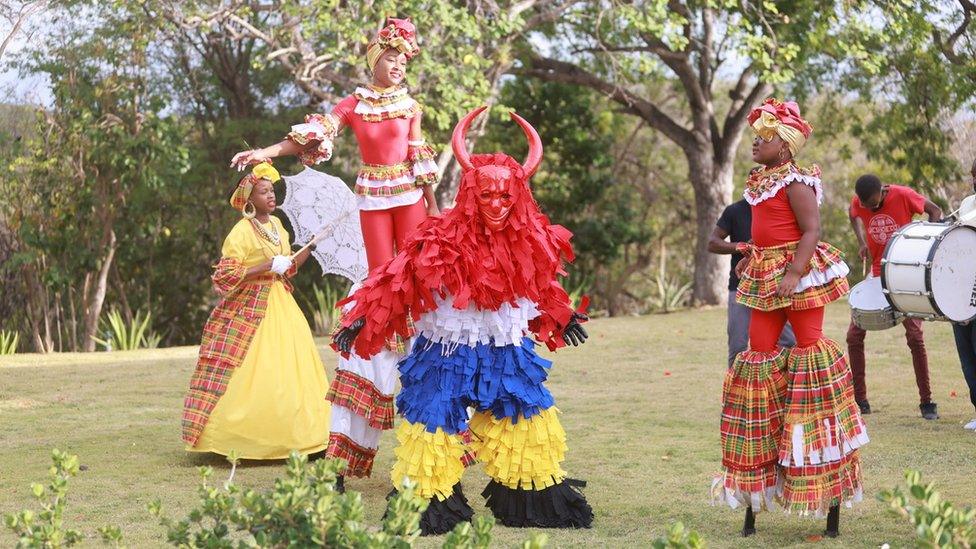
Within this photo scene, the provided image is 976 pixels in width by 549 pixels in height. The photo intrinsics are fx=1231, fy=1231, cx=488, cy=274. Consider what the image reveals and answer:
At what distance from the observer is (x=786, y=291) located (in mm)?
5047

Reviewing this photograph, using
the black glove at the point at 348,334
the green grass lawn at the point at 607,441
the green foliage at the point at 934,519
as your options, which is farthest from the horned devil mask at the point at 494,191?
the green foliage at the point at 934,519

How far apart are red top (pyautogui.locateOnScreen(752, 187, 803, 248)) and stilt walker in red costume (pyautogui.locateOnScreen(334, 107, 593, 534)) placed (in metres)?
0.85

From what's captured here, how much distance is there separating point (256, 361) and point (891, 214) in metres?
4.17

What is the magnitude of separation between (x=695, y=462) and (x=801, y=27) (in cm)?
995

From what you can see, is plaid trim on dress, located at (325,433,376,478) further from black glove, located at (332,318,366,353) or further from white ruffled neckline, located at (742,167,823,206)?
white ruffled neckline, located at (742,167,823,206)

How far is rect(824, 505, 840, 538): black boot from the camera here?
16.8 feet

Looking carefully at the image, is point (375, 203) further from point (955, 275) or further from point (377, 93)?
point (955, 275)

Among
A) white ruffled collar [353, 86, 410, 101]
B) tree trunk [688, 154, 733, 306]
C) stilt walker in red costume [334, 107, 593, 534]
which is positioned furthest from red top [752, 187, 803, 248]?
tree trunk [688, 154, 733, 306]

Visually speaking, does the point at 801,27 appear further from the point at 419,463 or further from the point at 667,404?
the point at 419,463

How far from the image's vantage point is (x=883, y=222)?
8016 mm

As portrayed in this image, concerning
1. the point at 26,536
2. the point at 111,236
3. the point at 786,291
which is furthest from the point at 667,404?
the point at 111,236

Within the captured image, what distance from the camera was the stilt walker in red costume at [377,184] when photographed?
20.2 ft

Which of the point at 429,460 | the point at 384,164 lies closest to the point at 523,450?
the point at 429,460

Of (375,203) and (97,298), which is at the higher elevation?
(375,203)
